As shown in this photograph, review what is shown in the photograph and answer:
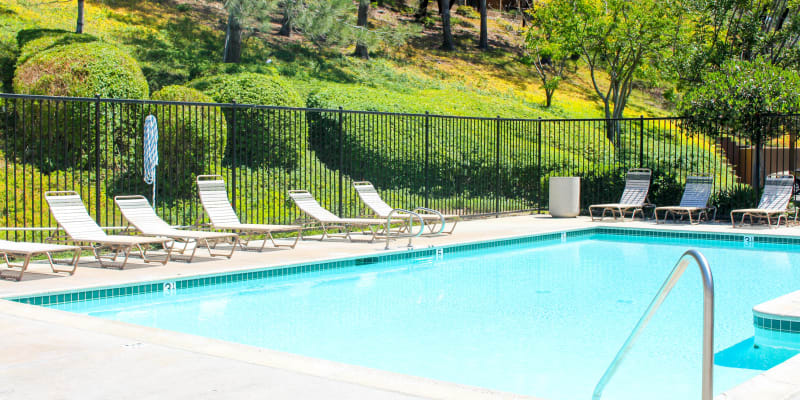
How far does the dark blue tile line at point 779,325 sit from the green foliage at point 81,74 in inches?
455

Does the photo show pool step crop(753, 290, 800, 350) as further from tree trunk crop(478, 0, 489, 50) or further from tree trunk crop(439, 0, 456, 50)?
tree trunk crop(478, 0, 489, 50)

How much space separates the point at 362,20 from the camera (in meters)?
28.6

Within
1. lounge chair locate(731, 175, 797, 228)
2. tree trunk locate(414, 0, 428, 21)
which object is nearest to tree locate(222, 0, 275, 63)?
lounge chair locate(731, 175, 797, 228)

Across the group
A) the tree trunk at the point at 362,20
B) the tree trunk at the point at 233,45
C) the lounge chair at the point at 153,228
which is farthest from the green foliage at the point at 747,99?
the tree trunk at the point at 362,20

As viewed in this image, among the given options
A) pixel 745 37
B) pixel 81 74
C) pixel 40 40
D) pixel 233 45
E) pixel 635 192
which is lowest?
pixel 635 192

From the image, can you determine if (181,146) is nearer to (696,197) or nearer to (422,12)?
(696,197)

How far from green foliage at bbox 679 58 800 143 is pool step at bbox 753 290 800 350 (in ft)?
29.6

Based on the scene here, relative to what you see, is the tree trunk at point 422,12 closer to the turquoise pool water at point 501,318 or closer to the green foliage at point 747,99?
the green foliage at point 747,99

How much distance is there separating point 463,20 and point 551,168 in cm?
2490

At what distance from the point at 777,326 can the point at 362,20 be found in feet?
81.6

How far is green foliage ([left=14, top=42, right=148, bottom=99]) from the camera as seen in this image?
522 inches

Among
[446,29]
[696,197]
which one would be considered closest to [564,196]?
[696,197]

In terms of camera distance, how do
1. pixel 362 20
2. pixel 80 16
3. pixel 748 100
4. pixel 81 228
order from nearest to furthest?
pixel 81 228, pixel 748 100, pixel 80 16, pixel 362 20

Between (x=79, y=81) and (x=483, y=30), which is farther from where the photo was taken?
(x=483, y=30)
